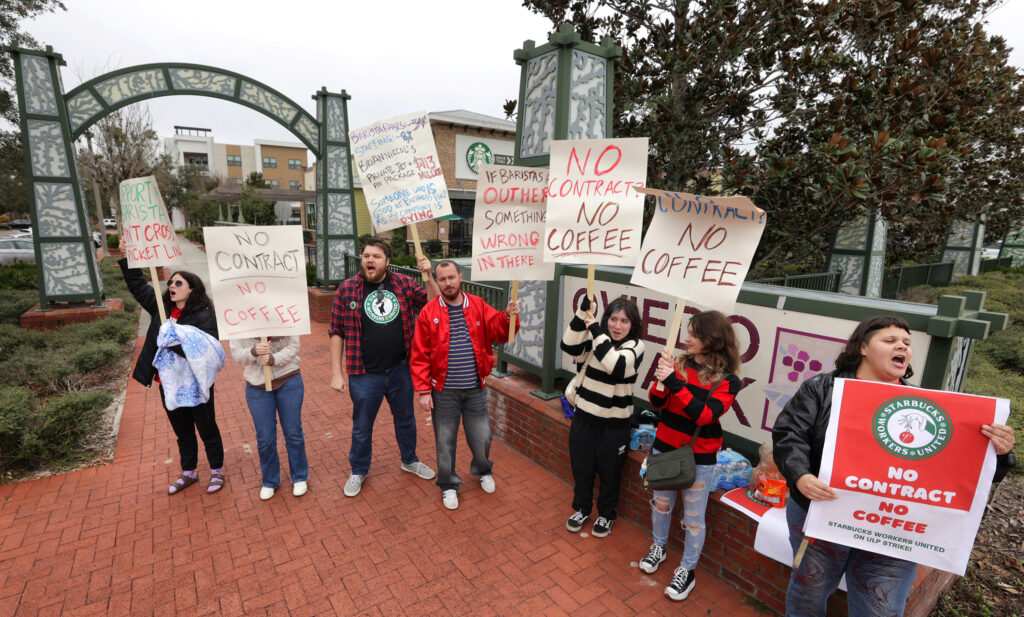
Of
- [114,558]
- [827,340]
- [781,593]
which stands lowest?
[114,558]

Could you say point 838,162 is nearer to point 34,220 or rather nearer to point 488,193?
point 488,193

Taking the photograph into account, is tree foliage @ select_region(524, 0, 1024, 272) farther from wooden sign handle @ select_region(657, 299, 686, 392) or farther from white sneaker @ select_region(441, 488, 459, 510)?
white sneaker @ select_region(441, 488, 459, 510)

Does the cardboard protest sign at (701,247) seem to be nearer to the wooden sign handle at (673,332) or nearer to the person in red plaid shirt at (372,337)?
the wooden sign handle at (673,332)

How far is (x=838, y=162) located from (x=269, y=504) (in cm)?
618

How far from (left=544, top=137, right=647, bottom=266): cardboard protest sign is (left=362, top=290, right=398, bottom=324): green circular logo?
1.25 m

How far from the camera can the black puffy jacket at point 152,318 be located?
12.4 ft

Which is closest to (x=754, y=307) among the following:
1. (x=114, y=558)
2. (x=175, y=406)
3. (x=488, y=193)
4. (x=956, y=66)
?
(x=488, y=193)

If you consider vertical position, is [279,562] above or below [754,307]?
below

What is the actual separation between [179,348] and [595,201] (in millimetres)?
3203

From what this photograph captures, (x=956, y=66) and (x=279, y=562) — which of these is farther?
(x=956, y=66)

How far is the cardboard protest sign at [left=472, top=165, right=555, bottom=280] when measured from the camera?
366cm

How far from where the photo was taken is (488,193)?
3.65 m

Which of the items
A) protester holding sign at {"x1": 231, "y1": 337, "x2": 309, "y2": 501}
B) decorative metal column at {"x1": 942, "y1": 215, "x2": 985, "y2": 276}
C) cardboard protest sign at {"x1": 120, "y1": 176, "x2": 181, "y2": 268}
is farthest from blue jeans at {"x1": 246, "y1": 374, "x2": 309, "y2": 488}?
decorative metal column at {"x1": 942, "y1": 215, "x2": 985, "y2": 276}

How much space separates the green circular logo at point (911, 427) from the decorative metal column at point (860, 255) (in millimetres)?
10273
